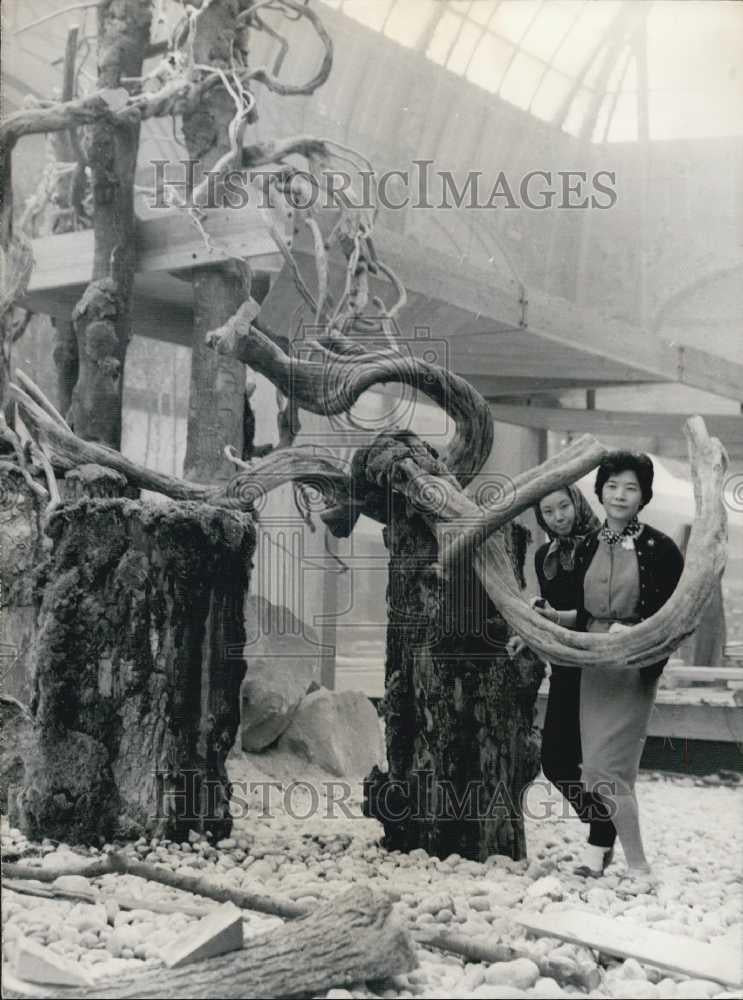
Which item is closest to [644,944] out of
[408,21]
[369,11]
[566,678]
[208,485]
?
[566,678]

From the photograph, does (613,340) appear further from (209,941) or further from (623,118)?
(209,941)

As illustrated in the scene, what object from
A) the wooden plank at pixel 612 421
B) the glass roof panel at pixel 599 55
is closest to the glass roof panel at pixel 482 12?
the glass roof panel at pixel 599 55

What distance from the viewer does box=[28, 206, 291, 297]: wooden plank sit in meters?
3.39

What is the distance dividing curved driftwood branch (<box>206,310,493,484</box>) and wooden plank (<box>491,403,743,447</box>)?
0.08 meters

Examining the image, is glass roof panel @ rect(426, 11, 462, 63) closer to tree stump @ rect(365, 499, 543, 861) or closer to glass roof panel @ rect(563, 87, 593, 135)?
glass roof panel @ rect(563, 87, 593, 135)

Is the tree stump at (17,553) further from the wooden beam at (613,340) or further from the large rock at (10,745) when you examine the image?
the wooden beam at (613,340)

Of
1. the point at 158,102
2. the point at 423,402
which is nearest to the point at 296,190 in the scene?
the point at 158,102

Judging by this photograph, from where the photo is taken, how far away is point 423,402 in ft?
10.0

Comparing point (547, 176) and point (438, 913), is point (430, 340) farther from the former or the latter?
point (438, 913)

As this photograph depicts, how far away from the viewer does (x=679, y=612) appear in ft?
7.75

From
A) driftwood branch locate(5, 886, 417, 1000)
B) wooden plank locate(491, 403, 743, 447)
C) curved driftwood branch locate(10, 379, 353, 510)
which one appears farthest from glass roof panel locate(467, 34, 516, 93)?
driftwood branch locate(5, 886, 417, 1000)

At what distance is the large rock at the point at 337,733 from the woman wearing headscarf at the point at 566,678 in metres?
0.76

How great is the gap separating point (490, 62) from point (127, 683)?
5.64 ft

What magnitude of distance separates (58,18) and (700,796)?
2.70 meters
